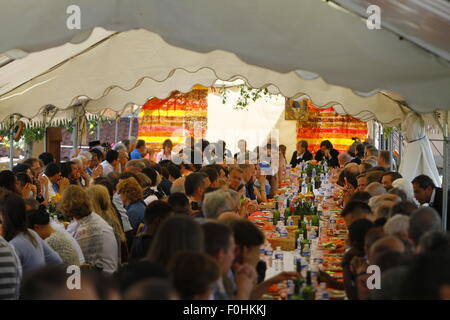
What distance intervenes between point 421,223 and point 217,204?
185 cm

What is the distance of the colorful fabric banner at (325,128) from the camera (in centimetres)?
2566

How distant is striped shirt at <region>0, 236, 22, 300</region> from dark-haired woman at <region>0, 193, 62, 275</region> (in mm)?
453

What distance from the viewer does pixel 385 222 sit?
269 inches

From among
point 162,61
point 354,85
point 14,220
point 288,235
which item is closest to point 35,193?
point 162,61

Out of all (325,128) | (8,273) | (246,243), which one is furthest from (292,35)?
(325,128)

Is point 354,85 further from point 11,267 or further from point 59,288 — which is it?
point 59,288

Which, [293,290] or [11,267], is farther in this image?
[293,290]

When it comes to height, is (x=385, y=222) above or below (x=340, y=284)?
above

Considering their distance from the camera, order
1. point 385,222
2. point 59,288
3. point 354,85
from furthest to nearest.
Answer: point 385,222 < point 354,85 < point 59,288

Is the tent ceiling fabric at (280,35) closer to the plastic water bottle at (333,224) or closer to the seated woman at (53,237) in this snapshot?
the seated woman at (53,237)

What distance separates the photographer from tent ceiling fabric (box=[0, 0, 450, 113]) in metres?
5.94

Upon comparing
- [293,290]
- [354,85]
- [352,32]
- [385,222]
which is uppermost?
[352,32]
